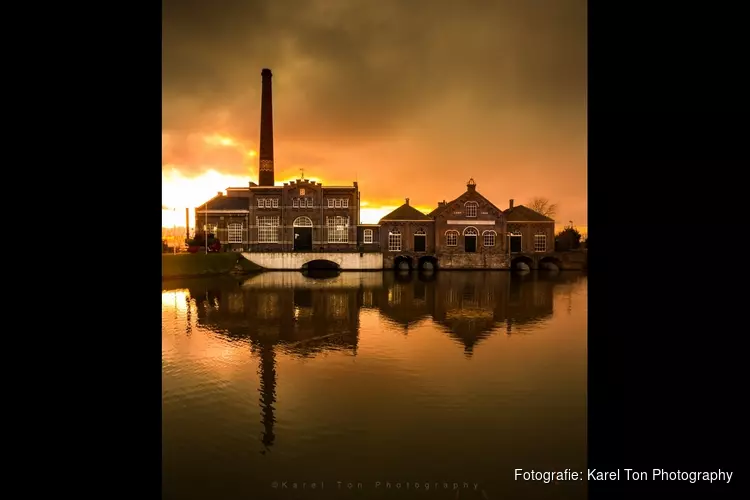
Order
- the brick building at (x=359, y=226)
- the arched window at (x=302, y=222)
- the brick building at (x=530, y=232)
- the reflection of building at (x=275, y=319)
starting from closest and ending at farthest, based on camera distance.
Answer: the reflection of building at (x=275, y=319), the brick building at (x=530, y=232), the brick building at (x=359, y=226), the arched window at (x=302, y=222)

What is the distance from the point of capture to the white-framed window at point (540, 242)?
118 ft

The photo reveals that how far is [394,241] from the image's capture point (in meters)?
37.0

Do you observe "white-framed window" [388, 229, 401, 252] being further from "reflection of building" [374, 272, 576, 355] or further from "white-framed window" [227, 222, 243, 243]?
"white-framed window" [227, 222, 243, 243]

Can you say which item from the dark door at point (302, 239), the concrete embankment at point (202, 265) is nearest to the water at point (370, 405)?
the concrete embankment at point (202, 265)

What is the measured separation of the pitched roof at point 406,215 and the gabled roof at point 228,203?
16196 mm

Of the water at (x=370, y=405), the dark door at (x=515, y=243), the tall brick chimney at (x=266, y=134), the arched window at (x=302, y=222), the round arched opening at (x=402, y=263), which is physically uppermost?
the tall brick chimney at (x=266, y=134)
